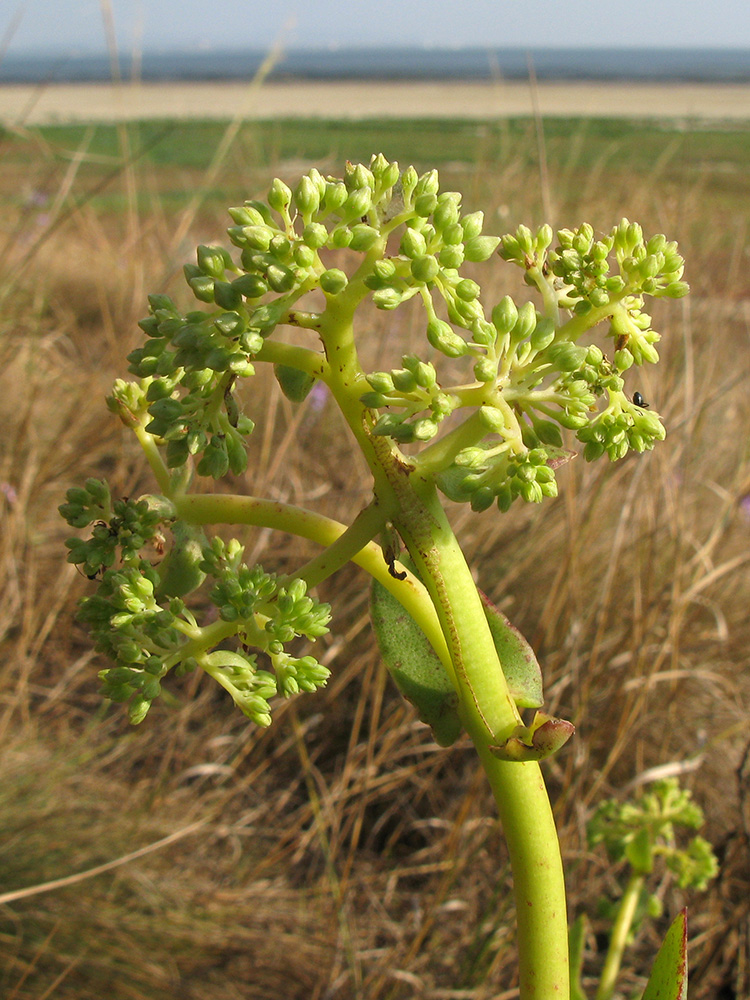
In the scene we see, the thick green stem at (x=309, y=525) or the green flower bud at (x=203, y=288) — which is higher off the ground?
the green flower bud at (x=203, y=288)

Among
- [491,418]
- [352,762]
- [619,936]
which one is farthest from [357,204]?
[352,762]

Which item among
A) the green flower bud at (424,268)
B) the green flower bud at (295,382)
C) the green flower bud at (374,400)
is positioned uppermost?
the green flower bud at (424,268)

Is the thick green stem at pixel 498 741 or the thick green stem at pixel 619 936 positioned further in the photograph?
the thick green stem at pixel 619 936

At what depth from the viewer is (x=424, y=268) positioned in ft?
2.40

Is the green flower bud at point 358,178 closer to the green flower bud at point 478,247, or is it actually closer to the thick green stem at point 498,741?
the green flower bud at point 478,247

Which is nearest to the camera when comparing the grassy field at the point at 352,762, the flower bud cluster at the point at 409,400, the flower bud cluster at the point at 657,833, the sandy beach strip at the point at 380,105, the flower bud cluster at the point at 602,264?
the flower bud cluster at the point at 409,400

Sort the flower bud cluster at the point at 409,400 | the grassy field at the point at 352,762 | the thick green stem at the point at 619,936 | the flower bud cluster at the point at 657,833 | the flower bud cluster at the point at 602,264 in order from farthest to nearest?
the grassy field at the point at 352,762, the flower bud cluster at the point at 657,833, the thick green stem at the point at 619,936, the flower bud cluster at the point at 602,264, the flower bud cluster at the point at 409,400

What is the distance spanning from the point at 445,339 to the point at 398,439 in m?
0.11

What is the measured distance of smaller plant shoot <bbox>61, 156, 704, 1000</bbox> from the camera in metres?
0.75

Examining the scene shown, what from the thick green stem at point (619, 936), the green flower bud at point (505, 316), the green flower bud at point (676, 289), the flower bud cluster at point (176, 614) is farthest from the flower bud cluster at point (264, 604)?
the thick green stem at point (619, 936)

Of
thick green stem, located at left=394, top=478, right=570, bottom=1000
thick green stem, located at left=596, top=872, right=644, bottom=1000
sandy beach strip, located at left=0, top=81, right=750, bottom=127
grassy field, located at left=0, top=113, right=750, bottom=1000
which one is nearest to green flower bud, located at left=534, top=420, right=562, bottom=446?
thick green stem, located at left=394, top=478, right=570, bottom=1000

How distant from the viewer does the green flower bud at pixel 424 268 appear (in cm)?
73

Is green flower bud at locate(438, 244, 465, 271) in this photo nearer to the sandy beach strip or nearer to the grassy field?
the grassy field

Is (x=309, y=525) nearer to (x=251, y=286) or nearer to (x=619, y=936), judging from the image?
(x=251, y=286)
